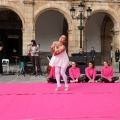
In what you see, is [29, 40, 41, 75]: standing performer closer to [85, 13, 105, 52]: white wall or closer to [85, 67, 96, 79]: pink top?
[85, 67, 96, 79]: pink top

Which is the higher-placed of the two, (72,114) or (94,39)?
(94,39)

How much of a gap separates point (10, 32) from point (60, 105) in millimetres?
22211

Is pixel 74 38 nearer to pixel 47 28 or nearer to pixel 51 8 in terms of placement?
pixel 51 8

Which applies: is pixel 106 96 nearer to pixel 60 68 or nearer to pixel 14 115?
pixel 60 68

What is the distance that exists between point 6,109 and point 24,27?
16.7 meters

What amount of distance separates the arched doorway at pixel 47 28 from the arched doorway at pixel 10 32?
207 cm

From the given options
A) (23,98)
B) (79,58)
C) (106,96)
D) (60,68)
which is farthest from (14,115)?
(79,58)

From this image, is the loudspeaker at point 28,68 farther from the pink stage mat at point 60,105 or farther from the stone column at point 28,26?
the pink stage mat at point 60,105

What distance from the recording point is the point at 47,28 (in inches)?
1073

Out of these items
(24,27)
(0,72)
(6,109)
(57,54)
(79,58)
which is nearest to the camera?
(6,109)

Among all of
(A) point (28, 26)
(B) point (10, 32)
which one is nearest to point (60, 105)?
(A) point (28, 26)

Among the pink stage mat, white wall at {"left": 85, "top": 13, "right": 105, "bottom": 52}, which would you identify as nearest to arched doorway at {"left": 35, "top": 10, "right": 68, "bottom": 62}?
white wall at {"left": 85, "top": 13, "right": 105, "bottom": 52}

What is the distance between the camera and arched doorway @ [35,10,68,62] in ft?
88.6

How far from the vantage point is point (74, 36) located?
23.0m
